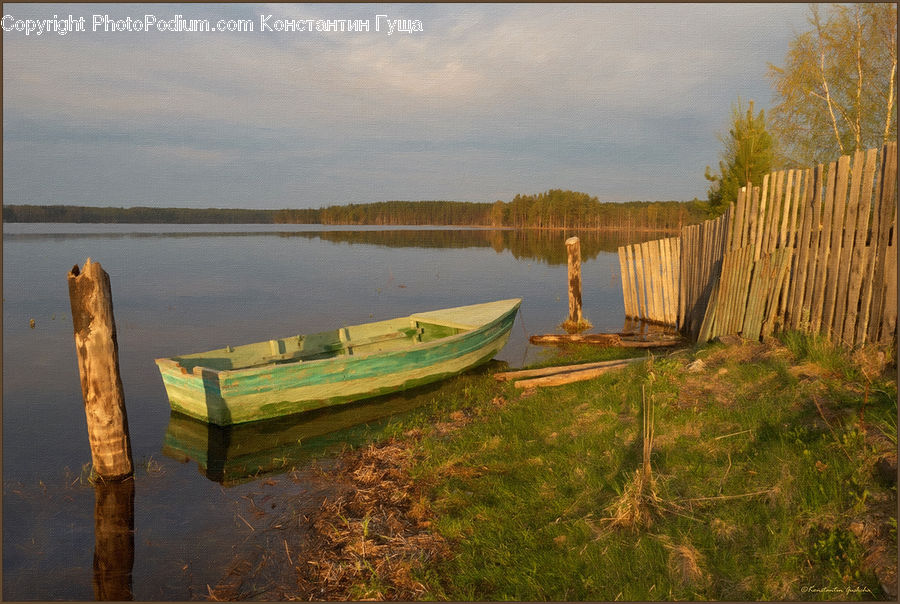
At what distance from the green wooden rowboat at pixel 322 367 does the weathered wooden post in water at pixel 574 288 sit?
328 cm

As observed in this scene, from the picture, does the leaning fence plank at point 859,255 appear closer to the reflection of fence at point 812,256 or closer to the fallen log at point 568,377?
the reflection of fence at point 812,256

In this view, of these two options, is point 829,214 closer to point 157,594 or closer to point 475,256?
point 157,594

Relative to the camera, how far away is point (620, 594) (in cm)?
379

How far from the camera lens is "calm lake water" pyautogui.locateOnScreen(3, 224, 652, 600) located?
5801 mm

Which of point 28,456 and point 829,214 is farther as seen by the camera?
point 28,456

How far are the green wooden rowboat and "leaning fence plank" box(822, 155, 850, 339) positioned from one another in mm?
6572

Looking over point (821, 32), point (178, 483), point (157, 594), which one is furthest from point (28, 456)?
point (821, 32)

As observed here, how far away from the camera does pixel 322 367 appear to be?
9.72 meters

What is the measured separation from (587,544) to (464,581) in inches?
41.5

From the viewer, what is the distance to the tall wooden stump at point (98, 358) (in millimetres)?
6922

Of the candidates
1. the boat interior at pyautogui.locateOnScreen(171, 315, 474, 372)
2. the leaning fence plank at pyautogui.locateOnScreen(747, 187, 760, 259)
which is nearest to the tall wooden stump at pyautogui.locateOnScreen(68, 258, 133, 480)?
the boat interior at pyautogui.locateOnScreen(171, 315, 474, 372)

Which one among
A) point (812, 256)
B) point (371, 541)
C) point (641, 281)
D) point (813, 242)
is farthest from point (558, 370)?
point (641, 281)

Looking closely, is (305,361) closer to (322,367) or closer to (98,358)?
(322,367)

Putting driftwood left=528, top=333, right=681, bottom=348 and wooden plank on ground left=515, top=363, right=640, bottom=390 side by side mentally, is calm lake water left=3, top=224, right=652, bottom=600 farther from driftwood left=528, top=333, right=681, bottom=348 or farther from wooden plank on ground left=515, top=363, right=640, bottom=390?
wooden plank on ground left=515, top=363, right=640, bottom=390
